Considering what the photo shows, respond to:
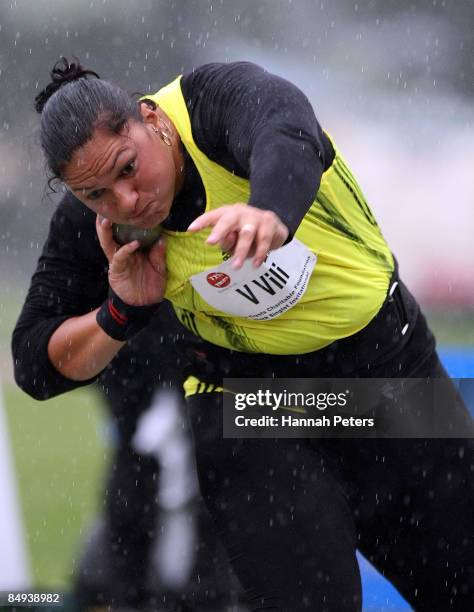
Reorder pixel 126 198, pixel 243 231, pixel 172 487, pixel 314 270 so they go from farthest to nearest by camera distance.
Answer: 1. pixel 172 487
2. pixel 314 270
3. pixel 126 198
4. pixel 243 231

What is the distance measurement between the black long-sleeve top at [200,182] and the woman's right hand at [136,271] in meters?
0.09

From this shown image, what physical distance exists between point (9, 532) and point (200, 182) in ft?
5.65

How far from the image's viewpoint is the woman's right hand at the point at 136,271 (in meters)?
1.97

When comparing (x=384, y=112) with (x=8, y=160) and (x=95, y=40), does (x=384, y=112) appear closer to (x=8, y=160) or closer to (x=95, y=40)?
(x=95, y=40)

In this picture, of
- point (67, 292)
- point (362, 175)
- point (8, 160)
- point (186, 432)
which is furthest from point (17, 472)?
point (362, 175)

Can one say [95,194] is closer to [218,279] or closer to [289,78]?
[218,279]

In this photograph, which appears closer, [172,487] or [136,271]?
[136,271]

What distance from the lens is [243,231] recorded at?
4.49 feet

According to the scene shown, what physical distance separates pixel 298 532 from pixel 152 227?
66 cm

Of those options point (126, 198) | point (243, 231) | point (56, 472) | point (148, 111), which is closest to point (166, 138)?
point (148, 111)

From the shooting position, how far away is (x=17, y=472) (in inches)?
126

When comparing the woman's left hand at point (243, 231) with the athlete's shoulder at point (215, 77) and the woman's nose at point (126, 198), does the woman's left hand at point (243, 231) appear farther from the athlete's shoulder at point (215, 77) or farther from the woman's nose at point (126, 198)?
the athlete's shoulder at point (215, 77)

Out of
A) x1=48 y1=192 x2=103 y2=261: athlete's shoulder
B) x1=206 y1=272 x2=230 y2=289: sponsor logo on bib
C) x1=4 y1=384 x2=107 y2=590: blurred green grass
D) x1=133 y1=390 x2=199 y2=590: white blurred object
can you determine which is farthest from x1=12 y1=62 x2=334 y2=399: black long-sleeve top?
x1=4 y1=384 x2=107 y2=590: blurred green grass

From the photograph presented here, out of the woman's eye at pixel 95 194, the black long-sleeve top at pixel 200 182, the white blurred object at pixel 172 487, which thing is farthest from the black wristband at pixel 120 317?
the white blurred object at pixel 172 487
